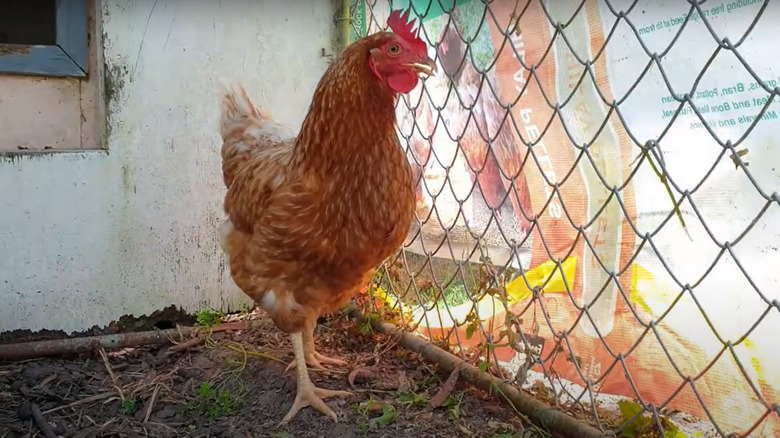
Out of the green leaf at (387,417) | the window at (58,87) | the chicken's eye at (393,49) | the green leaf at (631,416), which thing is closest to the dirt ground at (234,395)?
the green leaf at (387,417)

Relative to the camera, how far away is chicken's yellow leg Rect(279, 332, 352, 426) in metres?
1.93

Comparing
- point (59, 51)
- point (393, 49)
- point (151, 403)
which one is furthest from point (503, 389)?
point (59, 51)

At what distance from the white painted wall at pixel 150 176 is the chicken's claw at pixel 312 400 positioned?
40.7 inches

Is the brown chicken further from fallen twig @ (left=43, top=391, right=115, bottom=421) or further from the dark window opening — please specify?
the dark window opening

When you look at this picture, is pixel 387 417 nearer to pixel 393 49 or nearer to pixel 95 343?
pixel 393 49

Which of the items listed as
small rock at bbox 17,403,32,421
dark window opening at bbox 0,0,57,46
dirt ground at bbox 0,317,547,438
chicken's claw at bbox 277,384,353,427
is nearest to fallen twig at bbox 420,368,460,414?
dirt ground at bbox 0,317,547,438

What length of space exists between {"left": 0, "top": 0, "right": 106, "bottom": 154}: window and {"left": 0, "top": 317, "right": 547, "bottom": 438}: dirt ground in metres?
0.97

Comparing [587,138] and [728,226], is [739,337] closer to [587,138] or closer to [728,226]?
[728,226]

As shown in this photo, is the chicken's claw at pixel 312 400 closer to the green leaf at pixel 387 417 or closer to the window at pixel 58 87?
the green leaf at pixel 387 417

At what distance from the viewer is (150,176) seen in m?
2.68

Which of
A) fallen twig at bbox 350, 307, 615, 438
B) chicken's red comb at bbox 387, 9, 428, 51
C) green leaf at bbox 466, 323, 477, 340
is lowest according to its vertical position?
fallen twig at bbox 350, 307, 615, 438

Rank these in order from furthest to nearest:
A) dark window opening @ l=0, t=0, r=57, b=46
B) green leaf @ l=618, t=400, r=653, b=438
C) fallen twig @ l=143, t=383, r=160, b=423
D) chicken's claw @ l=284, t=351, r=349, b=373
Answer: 1. dark window opening @ l=0, t=0, r=57, b=46
2. chicken's claw @ l=284, t=351, r=349, b=373
3. fallen twig @ l=143, t=383, r=160, b=423
4. green leaf @ l=618, t=400, r=653, b=438

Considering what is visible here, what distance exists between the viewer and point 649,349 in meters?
1.48

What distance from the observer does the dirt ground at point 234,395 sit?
1.85 m
